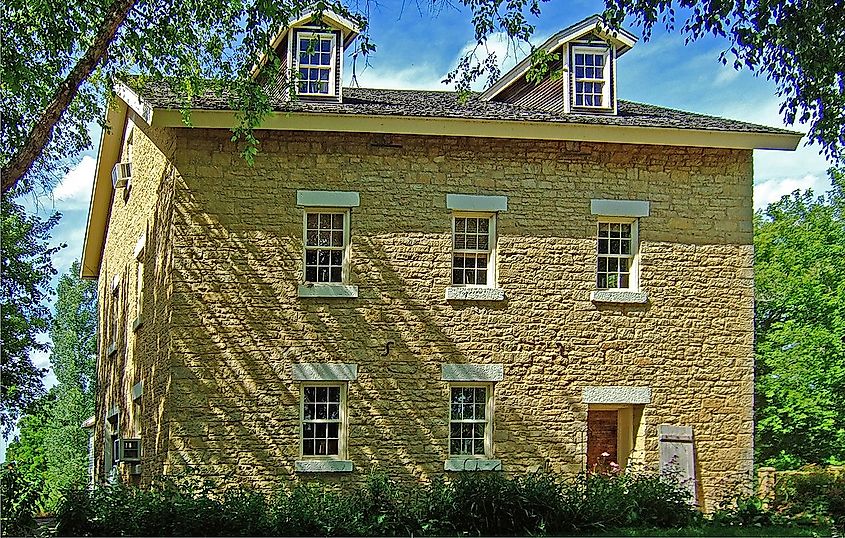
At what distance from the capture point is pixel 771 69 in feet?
46.5

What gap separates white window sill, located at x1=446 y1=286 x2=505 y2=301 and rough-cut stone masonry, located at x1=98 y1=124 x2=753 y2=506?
0.11 meters

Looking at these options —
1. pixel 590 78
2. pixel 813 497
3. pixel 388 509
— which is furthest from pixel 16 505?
pixel 813 497

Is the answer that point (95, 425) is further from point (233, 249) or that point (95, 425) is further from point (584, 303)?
point (584, 303)

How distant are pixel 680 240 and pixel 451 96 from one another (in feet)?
18.6

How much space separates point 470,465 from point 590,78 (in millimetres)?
7321

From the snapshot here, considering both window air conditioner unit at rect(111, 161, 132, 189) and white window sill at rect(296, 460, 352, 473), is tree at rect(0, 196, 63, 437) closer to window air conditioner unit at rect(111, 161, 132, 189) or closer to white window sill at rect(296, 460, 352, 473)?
window air conditioner unit at rect(111, 161, 132, 189)

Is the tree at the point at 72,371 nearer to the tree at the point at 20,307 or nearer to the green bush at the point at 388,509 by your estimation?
the tree at the point at 20,307

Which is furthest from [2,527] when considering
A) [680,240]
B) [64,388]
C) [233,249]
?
[64,388]

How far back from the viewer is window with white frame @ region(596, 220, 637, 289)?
20.3 meters

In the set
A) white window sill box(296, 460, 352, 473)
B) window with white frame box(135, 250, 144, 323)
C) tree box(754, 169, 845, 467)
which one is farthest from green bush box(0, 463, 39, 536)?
tree box(754, 169, 845, 467)

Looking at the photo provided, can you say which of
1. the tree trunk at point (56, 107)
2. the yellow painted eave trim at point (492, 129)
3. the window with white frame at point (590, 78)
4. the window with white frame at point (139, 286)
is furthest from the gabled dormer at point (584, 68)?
the window with white frame at point (139, 286)

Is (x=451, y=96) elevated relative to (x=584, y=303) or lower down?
elevated

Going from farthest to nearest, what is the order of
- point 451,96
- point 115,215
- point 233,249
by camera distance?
point 115,215 → point 451,96 → point 233,249

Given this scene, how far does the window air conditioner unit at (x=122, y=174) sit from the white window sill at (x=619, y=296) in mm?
9801
